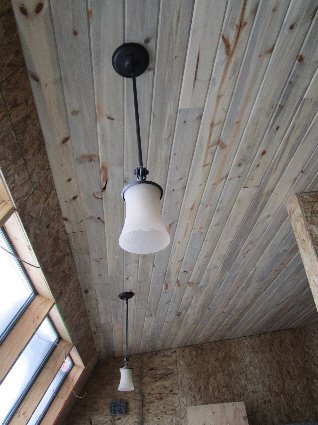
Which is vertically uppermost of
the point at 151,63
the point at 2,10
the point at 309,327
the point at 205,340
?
the point at 309,327

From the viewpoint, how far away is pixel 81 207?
1.59 meters

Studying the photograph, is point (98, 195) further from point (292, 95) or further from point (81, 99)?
point (292, 95)

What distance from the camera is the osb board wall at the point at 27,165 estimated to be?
0.97 meters

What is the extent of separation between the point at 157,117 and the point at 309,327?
14.7ft

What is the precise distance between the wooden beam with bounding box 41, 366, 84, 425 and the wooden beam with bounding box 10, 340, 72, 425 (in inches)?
25.8

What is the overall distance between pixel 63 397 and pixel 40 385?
748 millimetres

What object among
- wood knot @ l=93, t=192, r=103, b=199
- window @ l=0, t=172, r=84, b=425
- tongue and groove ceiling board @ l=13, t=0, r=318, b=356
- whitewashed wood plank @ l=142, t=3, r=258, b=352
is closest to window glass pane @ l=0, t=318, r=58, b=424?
window @ l=0, t=172, r=84, b=425

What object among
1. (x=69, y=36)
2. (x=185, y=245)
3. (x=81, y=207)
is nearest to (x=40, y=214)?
(x=81, y=207)

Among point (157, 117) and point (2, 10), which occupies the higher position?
point (157, 117)

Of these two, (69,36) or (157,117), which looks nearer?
(69,36)

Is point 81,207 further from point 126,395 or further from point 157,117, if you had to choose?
point 126,395

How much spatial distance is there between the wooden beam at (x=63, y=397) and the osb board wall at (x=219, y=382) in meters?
0.65

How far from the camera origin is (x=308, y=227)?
5.62 feet

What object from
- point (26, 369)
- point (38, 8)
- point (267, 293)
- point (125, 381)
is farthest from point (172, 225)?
point (125, 381)
